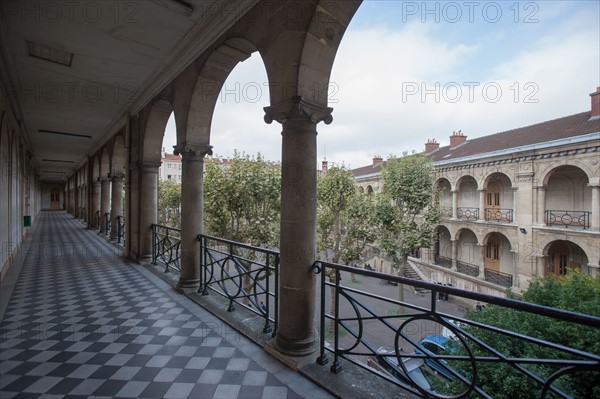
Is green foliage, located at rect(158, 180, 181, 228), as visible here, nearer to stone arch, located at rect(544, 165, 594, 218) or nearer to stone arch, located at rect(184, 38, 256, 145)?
stone arch, located at rect(184, 38, 256, 145)

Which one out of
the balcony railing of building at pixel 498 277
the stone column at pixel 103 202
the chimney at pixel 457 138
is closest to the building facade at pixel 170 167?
the stone column at pixel 103 202

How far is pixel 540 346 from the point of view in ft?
13.5

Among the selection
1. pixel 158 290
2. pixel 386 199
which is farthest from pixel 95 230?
pixel 386 199

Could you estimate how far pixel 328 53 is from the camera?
3.06 meters

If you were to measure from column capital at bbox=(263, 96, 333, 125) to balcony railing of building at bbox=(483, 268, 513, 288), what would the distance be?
1752 centimetres

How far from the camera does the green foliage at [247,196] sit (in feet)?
38.5

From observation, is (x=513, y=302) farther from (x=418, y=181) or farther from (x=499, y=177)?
(x=499, y=177)

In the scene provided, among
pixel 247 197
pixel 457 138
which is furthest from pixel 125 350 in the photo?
pixel 457 138

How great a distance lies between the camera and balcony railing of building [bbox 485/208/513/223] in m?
16.0

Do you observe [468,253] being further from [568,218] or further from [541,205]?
[568,218]

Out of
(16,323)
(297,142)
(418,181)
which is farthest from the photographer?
(418,181)

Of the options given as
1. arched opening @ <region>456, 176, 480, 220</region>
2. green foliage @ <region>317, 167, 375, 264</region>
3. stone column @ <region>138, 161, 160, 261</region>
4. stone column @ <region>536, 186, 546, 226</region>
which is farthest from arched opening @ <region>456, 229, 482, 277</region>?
stone column @ <region>138, 161, 160, 261</region>

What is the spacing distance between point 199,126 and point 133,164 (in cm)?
363

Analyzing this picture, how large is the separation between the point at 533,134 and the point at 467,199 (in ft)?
16.3
